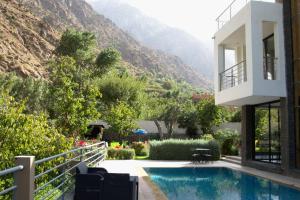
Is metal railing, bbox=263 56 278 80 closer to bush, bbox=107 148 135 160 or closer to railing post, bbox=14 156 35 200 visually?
bush, bbox=107 148 135 160

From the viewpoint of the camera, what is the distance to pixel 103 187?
6.70m

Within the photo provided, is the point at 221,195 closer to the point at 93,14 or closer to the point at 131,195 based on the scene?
the point at 131,195

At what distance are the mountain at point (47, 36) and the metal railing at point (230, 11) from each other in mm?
44318

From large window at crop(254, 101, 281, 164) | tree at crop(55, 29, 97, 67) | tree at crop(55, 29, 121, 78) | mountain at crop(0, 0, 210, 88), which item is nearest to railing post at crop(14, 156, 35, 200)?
large window at crop(254, 101, 281, 164)

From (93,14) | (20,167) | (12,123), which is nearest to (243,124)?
(12,123)

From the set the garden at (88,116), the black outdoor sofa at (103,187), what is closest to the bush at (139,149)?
the garden at (88,116)

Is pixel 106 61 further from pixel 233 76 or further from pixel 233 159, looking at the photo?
pixel 233 76

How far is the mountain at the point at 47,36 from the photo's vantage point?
63281 millimetres

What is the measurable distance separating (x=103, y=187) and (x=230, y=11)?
13560mm

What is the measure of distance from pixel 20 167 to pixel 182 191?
856 centimetres

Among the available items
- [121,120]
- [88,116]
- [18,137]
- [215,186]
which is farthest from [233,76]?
[18,137]

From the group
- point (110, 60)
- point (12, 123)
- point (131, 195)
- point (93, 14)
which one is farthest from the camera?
point (93, 14)

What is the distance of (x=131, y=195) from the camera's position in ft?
22.1

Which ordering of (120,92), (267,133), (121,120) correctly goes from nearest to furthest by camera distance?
(267,133) → (121,120) → (120,92)
